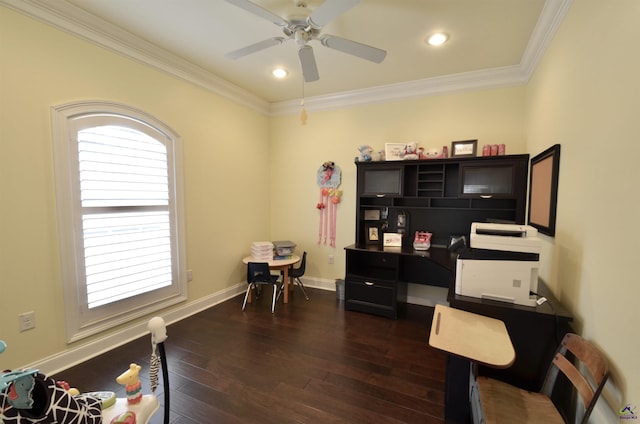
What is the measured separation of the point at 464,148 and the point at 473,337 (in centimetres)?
249

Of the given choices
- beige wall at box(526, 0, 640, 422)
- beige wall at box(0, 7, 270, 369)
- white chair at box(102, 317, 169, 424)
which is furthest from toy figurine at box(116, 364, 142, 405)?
beige wall at box(526, 0, 640, 422)

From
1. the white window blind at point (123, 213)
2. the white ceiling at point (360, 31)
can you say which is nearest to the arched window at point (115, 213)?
the white window blind at point (123, 213)

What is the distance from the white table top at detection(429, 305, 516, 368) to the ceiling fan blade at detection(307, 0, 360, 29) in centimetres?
196

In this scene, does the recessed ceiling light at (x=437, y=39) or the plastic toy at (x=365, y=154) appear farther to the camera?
the plastic toy at (x=365, y=154)

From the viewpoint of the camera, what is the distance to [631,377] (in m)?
1.04

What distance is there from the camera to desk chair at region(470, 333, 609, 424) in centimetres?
118

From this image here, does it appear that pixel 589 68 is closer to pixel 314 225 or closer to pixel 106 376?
pixel 314 225

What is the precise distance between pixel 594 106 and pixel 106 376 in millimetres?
3744

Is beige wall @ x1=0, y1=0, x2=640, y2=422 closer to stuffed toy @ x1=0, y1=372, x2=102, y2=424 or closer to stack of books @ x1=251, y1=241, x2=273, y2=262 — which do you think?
stack of books @ x1=251, y1=241, x2=273, y2=262

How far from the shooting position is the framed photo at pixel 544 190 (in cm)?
196

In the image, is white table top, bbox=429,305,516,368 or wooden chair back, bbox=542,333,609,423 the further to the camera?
white table top, bbox=429,305,516,368

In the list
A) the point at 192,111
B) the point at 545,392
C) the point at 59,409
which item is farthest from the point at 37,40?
the point at 545,392

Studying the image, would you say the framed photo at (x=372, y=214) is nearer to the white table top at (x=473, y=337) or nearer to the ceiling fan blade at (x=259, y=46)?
the white table top at (x=473, y=337)

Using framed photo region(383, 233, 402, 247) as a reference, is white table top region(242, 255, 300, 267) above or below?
below
